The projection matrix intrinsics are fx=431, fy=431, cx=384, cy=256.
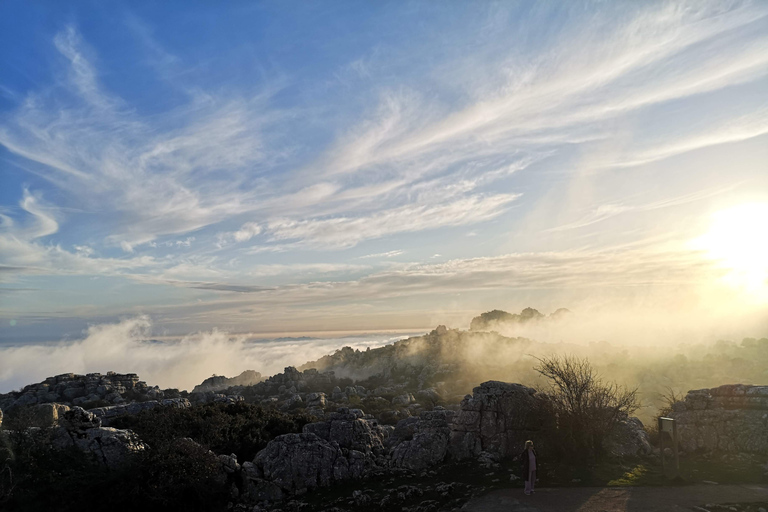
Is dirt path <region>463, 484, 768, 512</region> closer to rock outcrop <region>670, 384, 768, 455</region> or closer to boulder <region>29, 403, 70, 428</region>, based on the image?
rock outcrop <region>670, 384, 768, 455</region>

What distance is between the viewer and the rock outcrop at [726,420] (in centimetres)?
2330

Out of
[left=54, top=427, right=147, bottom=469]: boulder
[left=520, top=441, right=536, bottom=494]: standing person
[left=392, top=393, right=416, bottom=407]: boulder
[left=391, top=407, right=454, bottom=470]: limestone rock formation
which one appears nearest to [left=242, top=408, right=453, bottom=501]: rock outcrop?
[left=391, top=407, right=454, bottom=470]: limestone rock formation

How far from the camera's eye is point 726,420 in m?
24.4

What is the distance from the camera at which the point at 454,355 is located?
361ft

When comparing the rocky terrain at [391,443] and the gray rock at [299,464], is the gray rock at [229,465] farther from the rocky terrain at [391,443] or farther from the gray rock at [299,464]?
the gray rock at [299,464]

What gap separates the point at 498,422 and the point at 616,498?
28.7 feet

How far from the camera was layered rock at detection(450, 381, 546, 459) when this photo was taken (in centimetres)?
2528

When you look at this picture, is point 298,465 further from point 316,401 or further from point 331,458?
point 316,401

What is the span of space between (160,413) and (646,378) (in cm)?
7882

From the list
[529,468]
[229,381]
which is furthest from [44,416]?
[229,381]

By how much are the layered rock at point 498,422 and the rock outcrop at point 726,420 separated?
8.20 metres

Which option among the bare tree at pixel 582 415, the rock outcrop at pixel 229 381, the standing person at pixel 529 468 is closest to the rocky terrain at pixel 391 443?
the bare tree at pixel 582 415

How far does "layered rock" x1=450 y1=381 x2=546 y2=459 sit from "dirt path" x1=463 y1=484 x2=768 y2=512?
577cm

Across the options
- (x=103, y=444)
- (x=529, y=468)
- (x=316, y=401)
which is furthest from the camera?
(x=316, y=401)
